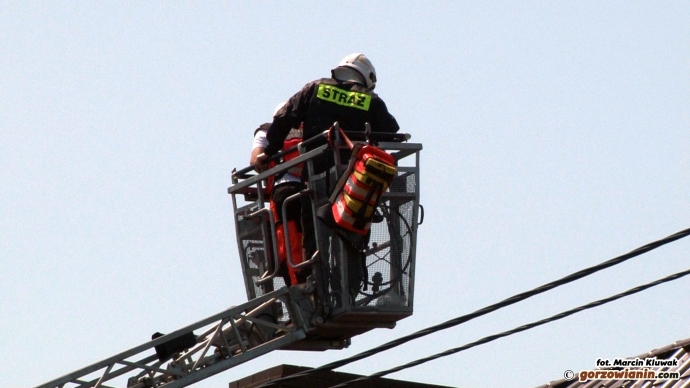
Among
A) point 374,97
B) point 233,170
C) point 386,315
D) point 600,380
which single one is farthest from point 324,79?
point 600,380

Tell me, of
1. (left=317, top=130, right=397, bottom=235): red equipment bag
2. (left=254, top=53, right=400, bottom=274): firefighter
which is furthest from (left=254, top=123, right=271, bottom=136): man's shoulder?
(left=317, top=130, right=397, bottom=235): red equipment bag

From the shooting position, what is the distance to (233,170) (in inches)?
522

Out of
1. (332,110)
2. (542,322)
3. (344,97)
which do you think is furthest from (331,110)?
(542,322)

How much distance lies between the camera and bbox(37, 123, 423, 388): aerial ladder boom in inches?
475

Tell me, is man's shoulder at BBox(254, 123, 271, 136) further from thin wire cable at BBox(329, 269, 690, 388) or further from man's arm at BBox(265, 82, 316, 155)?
thin wire cable at BBox(329, 269, 690, 388)

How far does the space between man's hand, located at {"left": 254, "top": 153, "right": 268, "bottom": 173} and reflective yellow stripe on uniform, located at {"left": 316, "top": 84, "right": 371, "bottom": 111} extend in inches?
30.5

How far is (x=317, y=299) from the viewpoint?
12.2 m

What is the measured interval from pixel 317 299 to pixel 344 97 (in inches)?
69.4

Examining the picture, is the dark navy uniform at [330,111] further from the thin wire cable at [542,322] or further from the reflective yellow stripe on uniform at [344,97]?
the thin wire cable at [542,322]

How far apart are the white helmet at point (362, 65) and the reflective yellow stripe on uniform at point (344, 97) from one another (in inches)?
10.2

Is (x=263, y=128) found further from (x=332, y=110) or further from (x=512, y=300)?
(x=512, y=300)

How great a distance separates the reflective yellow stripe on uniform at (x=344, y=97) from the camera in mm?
12453

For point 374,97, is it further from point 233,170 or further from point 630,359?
point 630,359

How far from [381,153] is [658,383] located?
3.51 meters
